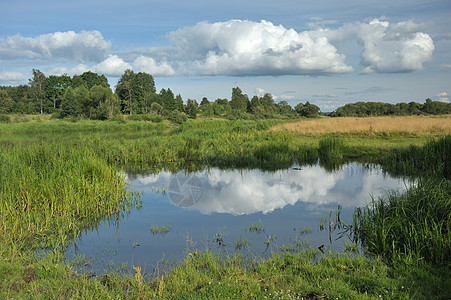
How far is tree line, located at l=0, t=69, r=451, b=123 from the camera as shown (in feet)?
199

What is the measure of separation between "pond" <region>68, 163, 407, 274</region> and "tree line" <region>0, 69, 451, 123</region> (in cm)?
4619

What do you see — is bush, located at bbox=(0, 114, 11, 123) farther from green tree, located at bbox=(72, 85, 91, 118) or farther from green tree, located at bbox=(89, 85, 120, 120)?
green tree, located at bbox=(89, 85, 120, 120)

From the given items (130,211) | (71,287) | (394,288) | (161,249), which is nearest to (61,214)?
(130,211)

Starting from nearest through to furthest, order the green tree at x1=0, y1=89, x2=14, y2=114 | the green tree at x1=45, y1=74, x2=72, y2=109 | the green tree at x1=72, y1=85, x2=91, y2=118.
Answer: the green tree at x1=0, y1=89, x2=14, y2=114 < the green tree at x1=72, y1=85, x2=91, y2=118 < the green tree at x1=45, y1=74, x2=72, y2=109

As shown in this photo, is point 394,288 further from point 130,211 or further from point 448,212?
point 130,211

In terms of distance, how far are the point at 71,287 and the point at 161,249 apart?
7.64 ft

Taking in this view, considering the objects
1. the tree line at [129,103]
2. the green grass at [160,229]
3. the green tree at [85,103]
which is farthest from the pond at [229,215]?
the green tree at [85,103]

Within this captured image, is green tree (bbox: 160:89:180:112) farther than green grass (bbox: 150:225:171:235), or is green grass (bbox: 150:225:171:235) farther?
green tree (bbox: 160:89:180:112)

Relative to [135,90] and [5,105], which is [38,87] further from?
[135,90]

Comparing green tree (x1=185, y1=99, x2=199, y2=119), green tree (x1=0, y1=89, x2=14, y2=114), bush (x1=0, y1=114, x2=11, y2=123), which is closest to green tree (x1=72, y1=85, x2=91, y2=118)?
green tree (x1=0, y1=89, x2=14, y2=114)

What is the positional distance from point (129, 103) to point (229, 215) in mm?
65842

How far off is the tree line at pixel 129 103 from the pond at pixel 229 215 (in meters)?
46.2

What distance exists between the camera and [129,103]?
70562 mm

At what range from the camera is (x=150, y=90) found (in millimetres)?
76062
